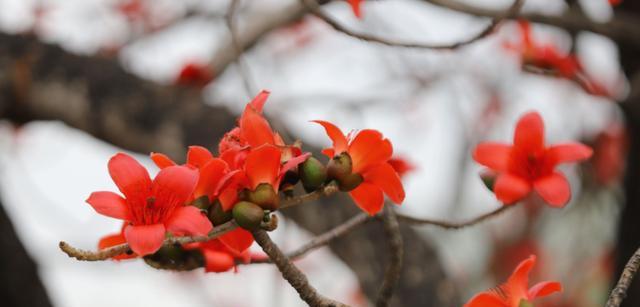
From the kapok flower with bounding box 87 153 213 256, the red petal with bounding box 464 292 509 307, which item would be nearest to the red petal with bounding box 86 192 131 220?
the kapok flower with bounding box 87 153 213 256

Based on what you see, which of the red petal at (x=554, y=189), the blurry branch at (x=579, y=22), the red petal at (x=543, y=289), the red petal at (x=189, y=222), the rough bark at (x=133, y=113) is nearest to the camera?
the red petal at (x=189, y=222)

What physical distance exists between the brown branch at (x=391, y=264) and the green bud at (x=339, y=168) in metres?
0.20

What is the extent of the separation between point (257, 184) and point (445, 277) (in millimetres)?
1522

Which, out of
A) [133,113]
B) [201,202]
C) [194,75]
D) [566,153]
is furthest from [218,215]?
[194,75]

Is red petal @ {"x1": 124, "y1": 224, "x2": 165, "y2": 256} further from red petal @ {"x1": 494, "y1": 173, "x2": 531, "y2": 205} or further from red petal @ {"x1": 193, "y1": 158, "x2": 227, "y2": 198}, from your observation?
red petal @ {"x1": 494, "y1": 173, "x2": 531, "y2": 205}

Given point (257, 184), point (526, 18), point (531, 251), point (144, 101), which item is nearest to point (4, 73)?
point (144, 101)

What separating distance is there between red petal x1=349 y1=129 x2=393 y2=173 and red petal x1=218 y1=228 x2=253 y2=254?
135 millimetres

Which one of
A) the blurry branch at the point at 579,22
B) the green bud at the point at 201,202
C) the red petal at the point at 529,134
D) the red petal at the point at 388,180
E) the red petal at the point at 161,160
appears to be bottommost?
the blurry branch at the point at 579,22

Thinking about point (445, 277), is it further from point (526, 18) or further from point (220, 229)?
point (220, 229)

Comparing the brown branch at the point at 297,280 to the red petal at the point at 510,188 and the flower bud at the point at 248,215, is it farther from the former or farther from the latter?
the red petal at the point at 510,188

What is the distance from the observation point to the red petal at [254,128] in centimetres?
77

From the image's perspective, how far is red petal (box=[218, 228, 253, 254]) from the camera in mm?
772

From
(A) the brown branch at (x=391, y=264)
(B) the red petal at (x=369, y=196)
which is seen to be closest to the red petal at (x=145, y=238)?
(B) the red petal at (x=369, y=196)

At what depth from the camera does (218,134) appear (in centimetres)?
235
